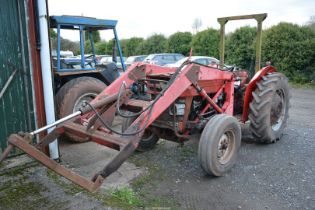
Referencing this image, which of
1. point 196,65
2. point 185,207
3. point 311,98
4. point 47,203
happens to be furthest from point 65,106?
A: point 311,98

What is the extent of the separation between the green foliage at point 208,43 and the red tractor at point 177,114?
1412 cm

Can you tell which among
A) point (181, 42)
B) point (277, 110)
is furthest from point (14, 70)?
point (181, 42)

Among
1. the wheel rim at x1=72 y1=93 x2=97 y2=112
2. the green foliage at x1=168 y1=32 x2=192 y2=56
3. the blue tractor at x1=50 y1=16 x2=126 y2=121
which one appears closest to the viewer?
the blue tractor at x1=50 y1=16 x2=126 y2=121

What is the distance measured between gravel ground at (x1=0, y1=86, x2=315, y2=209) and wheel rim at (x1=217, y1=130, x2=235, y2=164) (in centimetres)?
24

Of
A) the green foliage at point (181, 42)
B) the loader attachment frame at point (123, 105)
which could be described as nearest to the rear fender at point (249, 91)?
the loader attachment frame at point (123, 105)

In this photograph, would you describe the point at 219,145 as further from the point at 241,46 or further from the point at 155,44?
the point at 155,44

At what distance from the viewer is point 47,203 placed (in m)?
3.63

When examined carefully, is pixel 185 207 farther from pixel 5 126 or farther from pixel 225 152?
pixel 5 126

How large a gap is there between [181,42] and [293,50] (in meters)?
9.84

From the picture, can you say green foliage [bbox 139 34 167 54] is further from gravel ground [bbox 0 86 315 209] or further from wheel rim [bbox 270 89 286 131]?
gravel ground [bbox 0 86 315 209]

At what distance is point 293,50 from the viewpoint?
14.6 metres

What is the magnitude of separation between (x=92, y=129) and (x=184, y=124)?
1.50 meters

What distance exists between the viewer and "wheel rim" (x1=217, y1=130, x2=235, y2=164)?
4324 mm

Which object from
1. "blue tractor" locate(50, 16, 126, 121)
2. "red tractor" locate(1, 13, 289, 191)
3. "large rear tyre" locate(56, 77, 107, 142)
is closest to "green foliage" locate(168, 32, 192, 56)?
"blue tractor" locate(50, 16, 126, 121)
